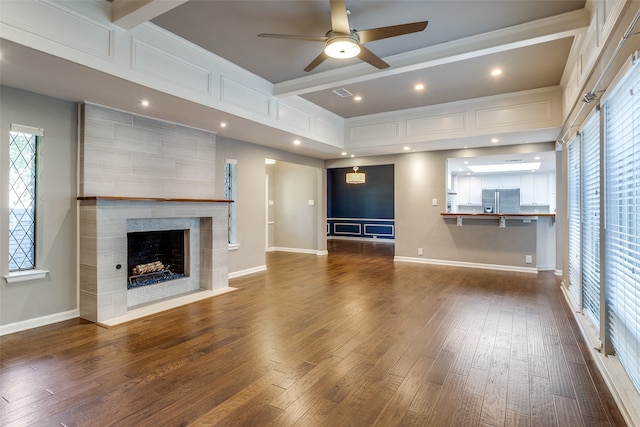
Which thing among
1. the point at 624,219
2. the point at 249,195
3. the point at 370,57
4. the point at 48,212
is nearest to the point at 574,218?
the point at 624,219

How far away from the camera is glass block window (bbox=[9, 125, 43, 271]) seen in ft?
11.0

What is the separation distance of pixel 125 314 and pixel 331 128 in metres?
4.48

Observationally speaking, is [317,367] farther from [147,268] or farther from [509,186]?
[509,186]

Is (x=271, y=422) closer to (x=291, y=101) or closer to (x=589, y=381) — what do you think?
(x=589, y=381)

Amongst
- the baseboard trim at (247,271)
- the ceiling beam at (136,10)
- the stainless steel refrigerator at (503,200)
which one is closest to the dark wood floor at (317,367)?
the baseboard trim at (247,271)

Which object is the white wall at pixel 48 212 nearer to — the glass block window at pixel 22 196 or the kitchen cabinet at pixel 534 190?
the glass block window at pixel 22 196

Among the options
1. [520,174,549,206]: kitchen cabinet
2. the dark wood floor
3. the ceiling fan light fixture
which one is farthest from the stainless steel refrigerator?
the ceiling fan light fixture

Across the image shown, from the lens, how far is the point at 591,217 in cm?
324

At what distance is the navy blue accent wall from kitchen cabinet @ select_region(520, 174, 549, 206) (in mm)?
4037

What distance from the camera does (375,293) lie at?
4.71 m

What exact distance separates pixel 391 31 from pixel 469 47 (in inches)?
51.2

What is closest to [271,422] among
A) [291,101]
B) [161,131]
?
[161,131]

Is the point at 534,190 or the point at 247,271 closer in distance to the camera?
the point at 247,271

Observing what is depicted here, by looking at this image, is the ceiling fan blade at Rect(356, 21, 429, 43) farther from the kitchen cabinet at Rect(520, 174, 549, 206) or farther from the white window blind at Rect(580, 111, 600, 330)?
the kitchen cabinet at Rect(520, 174, 549, 206)
